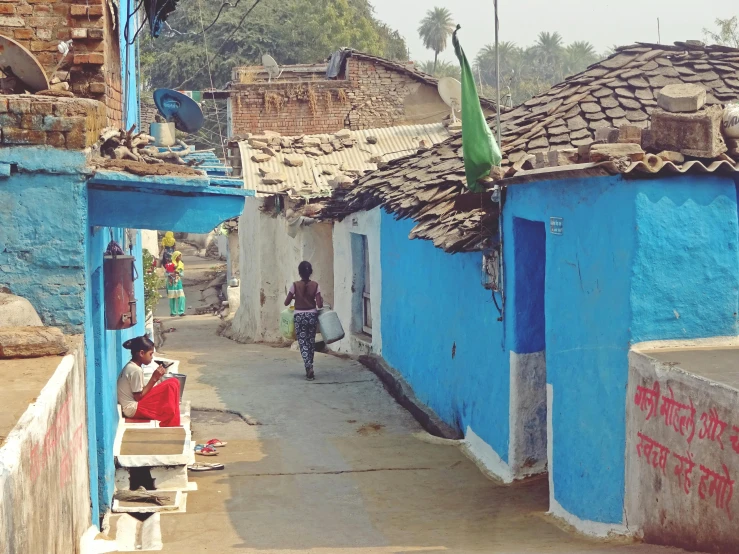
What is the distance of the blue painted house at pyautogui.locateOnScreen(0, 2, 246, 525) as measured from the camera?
6008 millimetres

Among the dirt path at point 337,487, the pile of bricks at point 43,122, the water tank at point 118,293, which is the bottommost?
the dirt path at point 337,487

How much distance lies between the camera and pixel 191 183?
21.5 ft

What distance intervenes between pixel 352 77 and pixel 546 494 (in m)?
17.4

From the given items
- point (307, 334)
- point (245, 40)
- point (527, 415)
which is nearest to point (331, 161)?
point (307, 334)

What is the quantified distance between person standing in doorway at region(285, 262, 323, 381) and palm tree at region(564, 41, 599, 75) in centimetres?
8103

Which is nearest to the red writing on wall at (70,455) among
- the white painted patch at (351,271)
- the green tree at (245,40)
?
the white painted patch at (351,271)

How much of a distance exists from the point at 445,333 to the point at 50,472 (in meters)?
6.34

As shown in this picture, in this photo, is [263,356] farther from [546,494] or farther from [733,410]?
[733,410]

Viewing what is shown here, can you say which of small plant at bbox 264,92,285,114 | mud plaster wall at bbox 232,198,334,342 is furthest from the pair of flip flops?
small plant at bbox 264,92,285,114

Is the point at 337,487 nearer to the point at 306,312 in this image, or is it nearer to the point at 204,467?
the point at 204,467

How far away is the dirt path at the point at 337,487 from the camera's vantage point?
6719 millimetres

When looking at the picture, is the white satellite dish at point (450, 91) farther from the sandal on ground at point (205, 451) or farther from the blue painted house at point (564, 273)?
the sandal on ground at point (205, 451)

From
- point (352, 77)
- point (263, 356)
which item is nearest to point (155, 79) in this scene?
point (352, 77)

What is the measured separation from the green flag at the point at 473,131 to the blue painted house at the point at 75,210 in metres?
2.37
